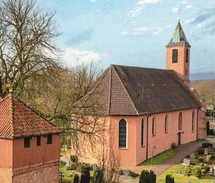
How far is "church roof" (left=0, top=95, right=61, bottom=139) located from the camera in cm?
1916

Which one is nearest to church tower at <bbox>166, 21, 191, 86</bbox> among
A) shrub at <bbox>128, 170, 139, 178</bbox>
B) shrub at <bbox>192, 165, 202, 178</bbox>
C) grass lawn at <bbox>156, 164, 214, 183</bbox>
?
grass lawn at <bbox>156, 164, 214, 183</bbox>

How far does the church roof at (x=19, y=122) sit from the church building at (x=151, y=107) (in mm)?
10240

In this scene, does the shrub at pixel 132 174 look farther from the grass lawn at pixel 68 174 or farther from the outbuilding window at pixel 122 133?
the outbuilding window at pixel 122 133

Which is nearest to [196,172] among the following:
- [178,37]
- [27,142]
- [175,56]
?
[27,142]

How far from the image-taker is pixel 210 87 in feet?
300

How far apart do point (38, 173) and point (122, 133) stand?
1469cm

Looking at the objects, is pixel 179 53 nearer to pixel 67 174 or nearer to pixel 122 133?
pixel 122 133

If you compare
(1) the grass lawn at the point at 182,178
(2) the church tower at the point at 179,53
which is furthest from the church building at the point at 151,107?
(1) the grass lawn at the point at 182,178

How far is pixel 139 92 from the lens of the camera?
120 feet

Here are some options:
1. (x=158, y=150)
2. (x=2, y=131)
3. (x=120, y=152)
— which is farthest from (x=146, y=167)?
(x=2, y=131)

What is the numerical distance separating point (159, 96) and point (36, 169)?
73.8 ft

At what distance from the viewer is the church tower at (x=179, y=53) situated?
1949 inches

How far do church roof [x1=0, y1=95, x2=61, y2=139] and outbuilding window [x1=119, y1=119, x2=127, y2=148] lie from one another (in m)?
12.9

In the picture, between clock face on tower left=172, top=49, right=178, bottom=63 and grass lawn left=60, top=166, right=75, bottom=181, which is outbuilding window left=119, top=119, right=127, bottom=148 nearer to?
grass lawn left=60, top=166, right=75, bottom=181
